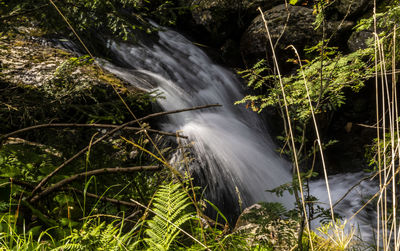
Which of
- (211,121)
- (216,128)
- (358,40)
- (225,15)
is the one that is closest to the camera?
(216,128)

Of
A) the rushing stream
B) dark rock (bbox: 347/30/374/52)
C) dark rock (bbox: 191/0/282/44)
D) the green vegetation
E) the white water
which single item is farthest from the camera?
dark rock (bbox: 191/0/282/44)

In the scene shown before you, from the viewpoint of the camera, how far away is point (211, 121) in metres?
5.70

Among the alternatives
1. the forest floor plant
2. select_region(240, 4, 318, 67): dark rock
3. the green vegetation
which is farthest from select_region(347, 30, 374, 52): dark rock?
the green vegetation

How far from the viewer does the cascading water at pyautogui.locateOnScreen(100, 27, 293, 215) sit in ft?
14.3

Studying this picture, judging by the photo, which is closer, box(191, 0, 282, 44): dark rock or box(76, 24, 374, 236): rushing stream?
box(76, 24, 374, 236): rushing stream

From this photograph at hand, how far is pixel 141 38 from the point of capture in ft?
24.6

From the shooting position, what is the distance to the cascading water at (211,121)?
4344 millimetres

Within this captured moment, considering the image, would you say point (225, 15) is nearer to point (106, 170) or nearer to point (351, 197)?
point (351, 197)

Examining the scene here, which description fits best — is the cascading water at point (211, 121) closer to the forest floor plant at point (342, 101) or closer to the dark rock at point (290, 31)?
the dark rock at point (290, 31)

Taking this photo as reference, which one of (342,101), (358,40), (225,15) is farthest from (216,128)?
(225,15)

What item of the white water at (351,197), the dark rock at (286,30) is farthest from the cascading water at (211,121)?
the dark rock at (286,30)

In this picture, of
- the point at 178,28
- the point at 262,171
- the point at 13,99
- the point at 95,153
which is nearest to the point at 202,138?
the point at 262,171

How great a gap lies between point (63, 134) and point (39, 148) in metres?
0.20

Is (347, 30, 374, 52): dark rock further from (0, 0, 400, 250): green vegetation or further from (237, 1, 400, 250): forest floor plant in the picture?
(0, 0, 400, 250): green vegetation
